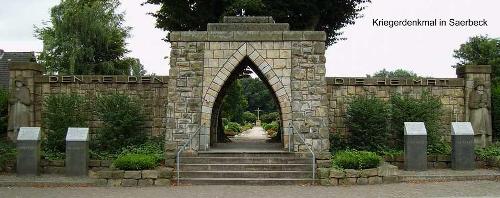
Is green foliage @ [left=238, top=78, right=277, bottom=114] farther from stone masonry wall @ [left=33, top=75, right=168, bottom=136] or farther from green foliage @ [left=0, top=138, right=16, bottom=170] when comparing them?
green foliage @ [left=0, top=138, right=16, bottom=170]

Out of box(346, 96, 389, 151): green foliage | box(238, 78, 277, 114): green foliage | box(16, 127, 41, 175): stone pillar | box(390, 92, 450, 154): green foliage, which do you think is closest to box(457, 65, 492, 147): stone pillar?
box(390, 92, 450, 154): green foliage

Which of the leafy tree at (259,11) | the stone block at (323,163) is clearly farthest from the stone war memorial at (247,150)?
the leafy tree at (259,11)

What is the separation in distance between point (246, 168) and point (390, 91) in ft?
20.9

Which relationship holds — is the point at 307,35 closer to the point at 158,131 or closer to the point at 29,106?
the point at 158,131

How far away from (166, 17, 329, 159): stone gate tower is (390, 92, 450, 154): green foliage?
3274 mm

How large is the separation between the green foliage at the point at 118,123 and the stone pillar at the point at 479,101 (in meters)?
10.1

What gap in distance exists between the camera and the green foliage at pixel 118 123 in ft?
49.4

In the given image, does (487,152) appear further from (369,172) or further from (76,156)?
(76,156)

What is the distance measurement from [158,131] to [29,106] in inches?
157

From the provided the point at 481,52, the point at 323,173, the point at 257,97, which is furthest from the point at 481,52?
the point at 257,97

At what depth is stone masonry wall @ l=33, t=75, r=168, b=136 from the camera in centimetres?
1633

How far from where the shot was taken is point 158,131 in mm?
16328

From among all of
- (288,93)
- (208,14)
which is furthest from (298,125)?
(208,14)

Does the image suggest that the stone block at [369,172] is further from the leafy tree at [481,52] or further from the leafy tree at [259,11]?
the leafy tree at [481,52]
